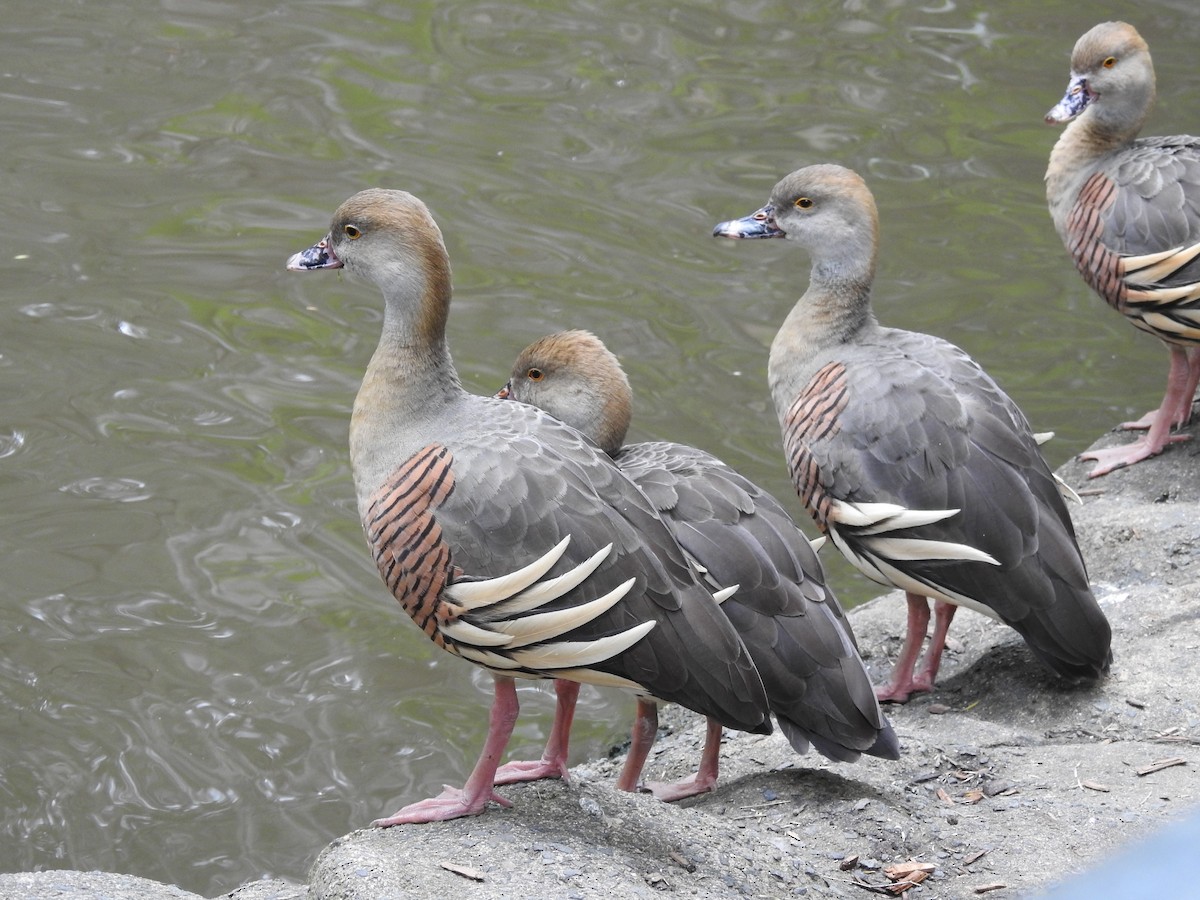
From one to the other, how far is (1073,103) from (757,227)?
92.9 inches

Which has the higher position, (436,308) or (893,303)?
(436,308)

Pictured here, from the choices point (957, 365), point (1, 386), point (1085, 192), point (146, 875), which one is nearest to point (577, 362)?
point (957, 365)

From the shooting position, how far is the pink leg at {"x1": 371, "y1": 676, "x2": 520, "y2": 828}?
434 centimetres

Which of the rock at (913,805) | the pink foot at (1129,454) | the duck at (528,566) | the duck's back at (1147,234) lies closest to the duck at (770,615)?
the rock at (913,805)

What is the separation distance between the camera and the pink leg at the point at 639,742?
203 inches

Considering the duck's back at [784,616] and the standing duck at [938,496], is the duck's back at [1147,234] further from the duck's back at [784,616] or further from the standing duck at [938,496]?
the duck's back at [784,616]

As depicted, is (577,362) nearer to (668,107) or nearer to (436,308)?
(436,308)

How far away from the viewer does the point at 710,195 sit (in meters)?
10.5

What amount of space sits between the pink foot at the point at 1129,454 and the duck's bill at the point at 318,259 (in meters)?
4.47

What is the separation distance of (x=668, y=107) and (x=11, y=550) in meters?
6.25

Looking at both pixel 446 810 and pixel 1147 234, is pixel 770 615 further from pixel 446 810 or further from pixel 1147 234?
pixel 1147 234

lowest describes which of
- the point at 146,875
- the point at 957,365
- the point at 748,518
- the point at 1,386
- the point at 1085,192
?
the point at 146,875

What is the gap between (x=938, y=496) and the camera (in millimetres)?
5496

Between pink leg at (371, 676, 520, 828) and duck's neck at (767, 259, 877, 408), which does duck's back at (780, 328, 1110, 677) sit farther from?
pink leg at (371, 676, 520, 828)
